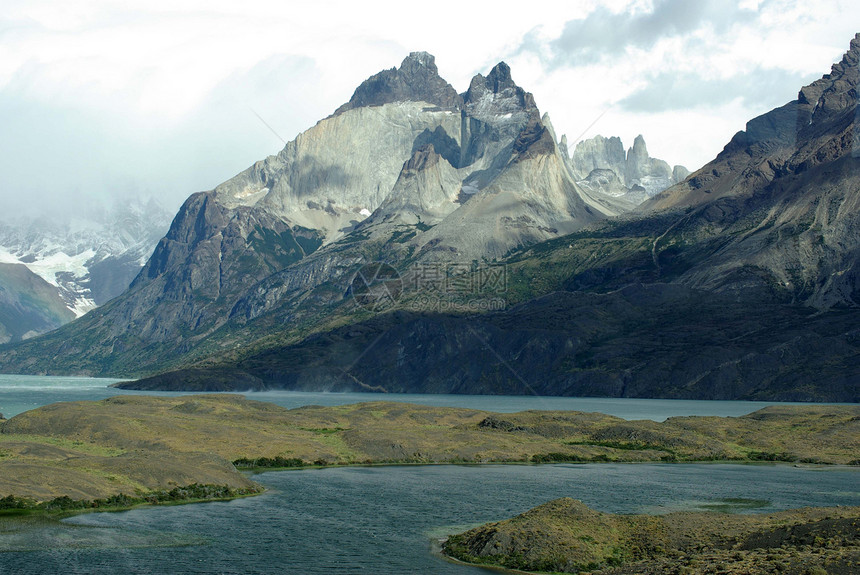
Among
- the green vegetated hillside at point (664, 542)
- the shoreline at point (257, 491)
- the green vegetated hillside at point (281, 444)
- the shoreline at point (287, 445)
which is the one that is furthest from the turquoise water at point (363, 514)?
the green vegetated hillside at point (281, 444)

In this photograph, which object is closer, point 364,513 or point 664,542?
point 664,542

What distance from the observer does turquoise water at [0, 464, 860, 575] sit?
251 ft

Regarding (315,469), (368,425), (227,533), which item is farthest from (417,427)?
(227,533)

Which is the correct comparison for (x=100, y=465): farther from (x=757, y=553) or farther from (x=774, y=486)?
(x=774, y=486)

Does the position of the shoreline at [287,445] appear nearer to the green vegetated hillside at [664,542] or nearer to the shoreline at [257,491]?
the shoreline at [257,491]

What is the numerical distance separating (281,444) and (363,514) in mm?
57566

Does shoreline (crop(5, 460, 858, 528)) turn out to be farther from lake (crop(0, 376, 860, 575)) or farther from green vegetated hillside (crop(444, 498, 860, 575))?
green vegetated hillside (crop(444, 498, 860, 575))

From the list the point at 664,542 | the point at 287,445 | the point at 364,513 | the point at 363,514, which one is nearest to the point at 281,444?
the point at 287,445

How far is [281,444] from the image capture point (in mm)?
154625

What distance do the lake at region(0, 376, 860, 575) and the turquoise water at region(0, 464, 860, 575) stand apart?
15cm

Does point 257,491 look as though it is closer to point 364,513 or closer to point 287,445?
point 364,513

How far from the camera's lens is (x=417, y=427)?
192375 mm

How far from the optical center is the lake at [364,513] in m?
76.6

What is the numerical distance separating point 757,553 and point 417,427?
420ft
